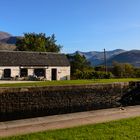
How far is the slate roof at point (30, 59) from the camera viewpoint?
135 ft

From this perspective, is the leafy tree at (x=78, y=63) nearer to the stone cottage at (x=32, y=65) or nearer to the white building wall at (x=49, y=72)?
the stone cottage at (x=32, y=65)

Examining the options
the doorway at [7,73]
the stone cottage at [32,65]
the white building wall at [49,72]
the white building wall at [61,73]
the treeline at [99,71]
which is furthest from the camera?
the white building wall at [61,73]

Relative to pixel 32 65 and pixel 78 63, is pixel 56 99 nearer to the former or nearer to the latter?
pixel 32 65

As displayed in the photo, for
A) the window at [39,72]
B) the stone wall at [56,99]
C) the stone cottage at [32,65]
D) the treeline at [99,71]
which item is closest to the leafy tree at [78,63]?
the treeline at [99,71]

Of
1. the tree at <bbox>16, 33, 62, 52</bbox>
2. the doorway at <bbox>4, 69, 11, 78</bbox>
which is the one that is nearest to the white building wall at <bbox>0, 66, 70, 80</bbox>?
the doorway at <bbox>4, 69, 11, 78</bbox>

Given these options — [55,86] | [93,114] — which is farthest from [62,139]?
[55,86]

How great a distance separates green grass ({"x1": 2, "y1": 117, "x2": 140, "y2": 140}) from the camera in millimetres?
8492

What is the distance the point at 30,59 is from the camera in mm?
43062

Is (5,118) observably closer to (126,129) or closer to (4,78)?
(126,129)

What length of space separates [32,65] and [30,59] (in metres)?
1.25

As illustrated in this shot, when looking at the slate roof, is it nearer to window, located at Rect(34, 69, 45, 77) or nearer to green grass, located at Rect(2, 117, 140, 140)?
window, located at Rect(34, 69, 45, 77)

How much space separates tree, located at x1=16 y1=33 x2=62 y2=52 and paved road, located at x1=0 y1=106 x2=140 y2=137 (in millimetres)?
46026

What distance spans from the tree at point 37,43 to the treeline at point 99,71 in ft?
20.8

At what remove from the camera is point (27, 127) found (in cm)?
985
